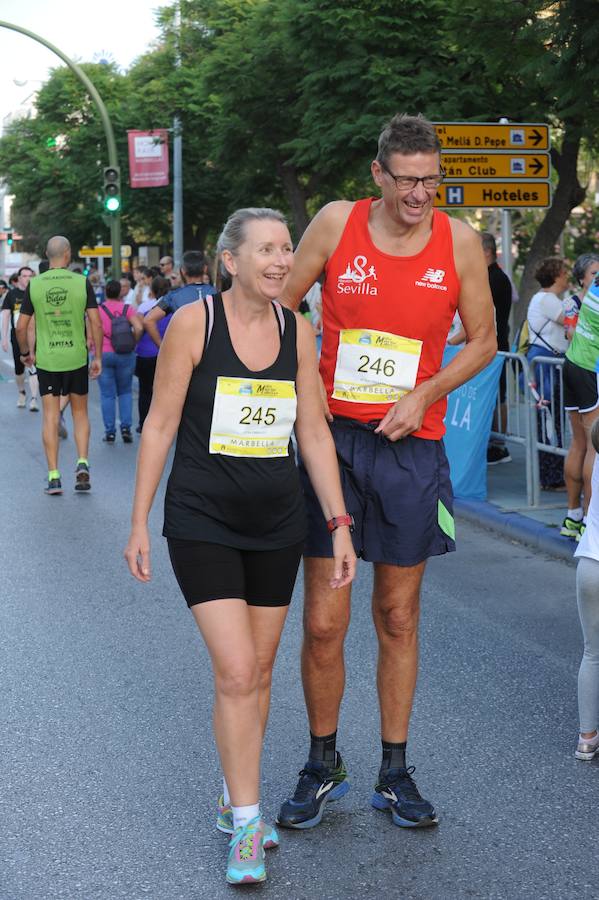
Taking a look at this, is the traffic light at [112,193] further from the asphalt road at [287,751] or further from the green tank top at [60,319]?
the asphalt road at [287,751]

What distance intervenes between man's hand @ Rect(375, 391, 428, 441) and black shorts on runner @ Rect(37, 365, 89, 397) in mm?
7320

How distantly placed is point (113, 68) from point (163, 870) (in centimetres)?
4544

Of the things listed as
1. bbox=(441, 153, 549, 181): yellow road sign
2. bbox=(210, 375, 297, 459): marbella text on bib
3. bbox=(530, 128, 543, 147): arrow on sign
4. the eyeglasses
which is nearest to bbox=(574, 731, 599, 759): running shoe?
bbox=(210, 375, 297, 459): marbella text on bib

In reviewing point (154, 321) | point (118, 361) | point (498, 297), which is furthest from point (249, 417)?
point (118, 361)

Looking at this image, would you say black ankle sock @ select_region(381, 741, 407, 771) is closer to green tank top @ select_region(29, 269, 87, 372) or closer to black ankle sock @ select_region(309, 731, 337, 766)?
black ankle sock @ select_region(309, 731, 337, 766)

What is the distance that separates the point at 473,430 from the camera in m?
10.4

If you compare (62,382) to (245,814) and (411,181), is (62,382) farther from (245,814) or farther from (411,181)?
(245,814)

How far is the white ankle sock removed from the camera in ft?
12.4

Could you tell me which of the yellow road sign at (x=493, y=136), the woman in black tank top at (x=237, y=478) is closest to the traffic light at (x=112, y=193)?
the yellow road sign at (x=493, y=136)

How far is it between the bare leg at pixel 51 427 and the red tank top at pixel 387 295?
7.17 metres

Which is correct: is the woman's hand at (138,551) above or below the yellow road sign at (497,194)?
below

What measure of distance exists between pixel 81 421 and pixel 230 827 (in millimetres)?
7441

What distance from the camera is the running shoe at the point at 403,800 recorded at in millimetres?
4164

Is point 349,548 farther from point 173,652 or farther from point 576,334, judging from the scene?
point 576,334
